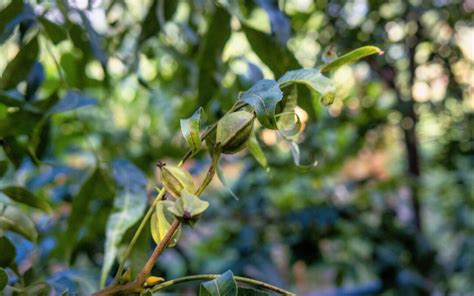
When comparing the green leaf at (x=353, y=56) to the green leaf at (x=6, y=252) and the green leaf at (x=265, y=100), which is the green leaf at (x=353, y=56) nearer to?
the green leaf at (x=265, y=100)

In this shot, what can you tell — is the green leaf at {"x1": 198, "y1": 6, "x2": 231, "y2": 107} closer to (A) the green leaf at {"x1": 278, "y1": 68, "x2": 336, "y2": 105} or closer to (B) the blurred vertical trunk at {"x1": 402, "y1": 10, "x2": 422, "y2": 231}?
(A) the green leaf at {"x1": 278, "y1": 68, "x2": 336, "y2": 105}

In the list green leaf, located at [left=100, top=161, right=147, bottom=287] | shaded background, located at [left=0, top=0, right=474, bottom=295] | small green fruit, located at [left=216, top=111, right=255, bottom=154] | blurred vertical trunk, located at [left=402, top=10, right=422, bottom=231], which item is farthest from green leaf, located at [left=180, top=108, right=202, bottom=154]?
blurred vertical trunk, located at [left=402, top=10, right=422, bottom=231]

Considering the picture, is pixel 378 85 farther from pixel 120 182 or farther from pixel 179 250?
pixel 120 182

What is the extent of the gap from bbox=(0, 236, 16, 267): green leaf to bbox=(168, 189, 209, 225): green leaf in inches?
4.7

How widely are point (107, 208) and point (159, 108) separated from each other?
290 mm

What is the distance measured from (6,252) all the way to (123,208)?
6cm

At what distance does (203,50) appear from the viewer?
36 centimetres

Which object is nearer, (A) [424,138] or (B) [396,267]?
(B) [396,267]

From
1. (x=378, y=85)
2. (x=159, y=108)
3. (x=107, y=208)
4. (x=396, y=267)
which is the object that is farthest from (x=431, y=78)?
(x=107, y=208)

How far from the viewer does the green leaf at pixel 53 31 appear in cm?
35

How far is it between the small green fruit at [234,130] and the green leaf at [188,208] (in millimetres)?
24

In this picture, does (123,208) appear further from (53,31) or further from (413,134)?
(413,134)

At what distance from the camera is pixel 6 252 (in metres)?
0.25

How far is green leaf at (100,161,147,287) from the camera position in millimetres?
274
